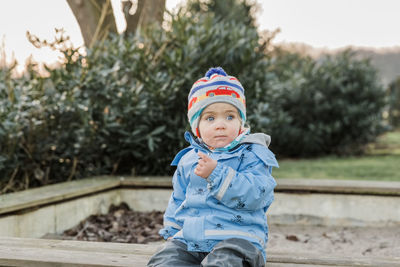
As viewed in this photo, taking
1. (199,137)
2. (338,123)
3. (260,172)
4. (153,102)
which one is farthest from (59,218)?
(338,123)

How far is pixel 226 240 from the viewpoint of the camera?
6.51ft

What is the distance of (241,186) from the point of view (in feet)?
6.42

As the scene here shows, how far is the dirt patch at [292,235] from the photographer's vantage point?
356 cm

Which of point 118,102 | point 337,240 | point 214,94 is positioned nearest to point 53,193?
point 118,102

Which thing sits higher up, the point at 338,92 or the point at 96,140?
the point at 338,92

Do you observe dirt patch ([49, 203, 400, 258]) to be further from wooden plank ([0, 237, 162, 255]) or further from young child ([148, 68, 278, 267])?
young child ([148, 68, 278, 267])

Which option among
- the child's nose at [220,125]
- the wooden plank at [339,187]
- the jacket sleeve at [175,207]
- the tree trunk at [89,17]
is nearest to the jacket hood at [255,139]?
the child's nose at [220,125]

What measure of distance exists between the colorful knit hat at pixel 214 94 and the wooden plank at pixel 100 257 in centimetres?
72

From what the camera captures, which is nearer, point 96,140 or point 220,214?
point 220,214

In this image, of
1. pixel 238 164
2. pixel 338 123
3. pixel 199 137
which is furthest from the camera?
pixel 338 123

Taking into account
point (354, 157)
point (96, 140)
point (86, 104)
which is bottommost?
point (354, 157)

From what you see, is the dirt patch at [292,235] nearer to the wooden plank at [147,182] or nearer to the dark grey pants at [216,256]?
the wooden plank at [147,182]

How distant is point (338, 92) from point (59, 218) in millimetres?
8218

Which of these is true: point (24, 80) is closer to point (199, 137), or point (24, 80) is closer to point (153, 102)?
point (153, 102)
